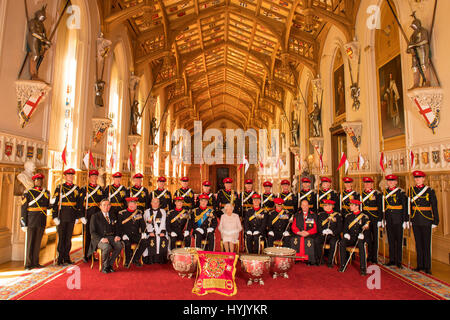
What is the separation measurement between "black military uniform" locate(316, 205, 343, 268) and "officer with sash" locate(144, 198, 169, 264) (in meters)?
3.33

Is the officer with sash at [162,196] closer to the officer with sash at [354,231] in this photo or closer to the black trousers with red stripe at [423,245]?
the officer with sash at [354,231]

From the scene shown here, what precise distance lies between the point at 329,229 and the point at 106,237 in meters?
4.53

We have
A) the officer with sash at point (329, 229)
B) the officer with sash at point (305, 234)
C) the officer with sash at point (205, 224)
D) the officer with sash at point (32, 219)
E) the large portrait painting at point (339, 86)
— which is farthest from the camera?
the large portrait painting at point (339, 86)

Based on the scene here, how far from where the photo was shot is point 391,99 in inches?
332

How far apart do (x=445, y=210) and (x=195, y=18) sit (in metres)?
13.2

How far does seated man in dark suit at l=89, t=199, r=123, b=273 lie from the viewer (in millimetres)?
5371

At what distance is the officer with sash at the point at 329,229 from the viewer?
6.03 metres

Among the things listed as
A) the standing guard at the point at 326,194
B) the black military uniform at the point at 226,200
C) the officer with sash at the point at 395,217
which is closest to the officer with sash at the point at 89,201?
the black military uniform at the point at 226,200

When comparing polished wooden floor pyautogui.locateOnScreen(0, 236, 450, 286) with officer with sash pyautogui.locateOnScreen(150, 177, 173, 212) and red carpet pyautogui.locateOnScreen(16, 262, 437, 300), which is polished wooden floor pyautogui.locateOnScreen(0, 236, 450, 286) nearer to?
red carpet pyautogui.locateOnScreen(16, 262, 437, 300)

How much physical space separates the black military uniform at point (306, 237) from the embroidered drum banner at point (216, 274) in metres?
2.33

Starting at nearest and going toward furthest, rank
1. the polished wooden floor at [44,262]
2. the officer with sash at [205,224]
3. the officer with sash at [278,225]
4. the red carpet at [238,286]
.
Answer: the red carpet at [238,286], the polished wooden floor at [44,262], the officer with sash at [205,224], the officer with sash at [278,225]

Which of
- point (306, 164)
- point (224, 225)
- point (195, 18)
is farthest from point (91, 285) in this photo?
point (195, 18)

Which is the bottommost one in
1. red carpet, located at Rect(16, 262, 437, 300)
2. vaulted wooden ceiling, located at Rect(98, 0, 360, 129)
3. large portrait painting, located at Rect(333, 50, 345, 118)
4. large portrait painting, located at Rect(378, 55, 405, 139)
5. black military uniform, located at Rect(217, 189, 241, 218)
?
red carpet, located at Rect(16, 262, 437, 300)

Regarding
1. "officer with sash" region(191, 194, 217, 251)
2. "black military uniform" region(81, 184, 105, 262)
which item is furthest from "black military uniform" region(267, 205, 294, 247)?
"black military uniform" region(81, 184, 105, 262)
